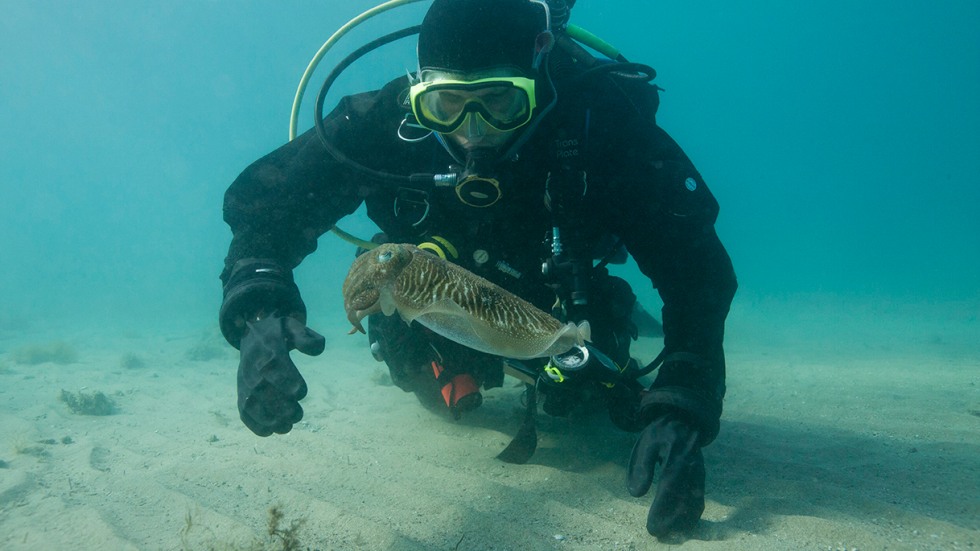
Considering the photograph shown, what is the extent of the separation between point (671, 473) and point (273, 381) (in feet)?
7.35

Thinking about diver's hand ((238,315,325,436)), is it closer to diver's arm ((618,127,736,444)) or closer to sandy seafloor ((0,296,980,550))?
sandy seafloor ((0,296,980,550))

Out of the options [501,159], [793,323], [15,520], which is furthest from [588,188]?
[793,323]

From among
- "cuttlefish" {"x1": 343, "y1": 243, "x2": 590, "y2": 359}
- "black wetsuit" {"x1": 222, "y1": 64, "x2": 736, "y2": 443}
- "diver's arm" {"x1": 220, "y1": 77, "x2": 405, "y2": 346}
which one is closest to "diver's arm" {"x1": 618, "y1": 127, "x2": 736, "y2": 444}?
"black wetsuit" {"x1": 222, "y1": 64, "x2": 736, "y2": 443}

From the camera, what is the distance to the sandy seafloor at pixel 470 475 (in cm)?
251

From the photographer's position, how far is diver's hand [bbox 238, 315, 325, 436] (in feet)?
7.62

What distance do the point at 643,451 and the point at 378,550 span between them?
1.59 m

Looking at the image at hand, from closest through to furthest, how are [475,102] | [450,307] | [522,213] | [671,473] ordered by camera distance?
[450,307] → [671,473] → [475,102] → [522,213]

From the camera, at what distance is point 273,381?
7.67ft

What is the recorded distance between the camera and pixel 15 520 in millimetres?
2990

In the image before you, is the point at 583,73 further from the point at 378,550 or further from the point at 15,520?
the point at 15,520

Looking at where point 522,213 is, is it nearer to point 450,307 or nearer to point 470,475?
point 450,307

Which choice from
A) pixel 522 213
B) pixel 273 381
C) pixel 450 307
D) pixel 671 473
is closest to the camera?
pixel 450 307

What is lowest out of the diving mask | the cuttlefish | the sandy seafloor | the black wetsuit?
the sandy seafloor

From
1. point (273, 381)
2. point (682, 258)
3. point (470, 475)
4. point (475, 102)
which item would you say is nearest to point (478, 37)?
point (475, 102)
